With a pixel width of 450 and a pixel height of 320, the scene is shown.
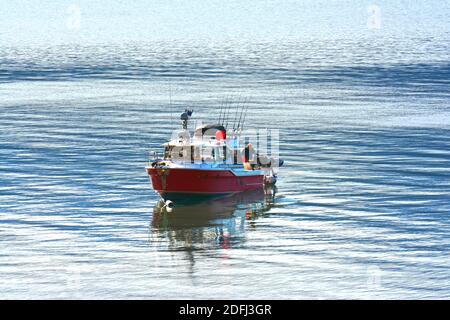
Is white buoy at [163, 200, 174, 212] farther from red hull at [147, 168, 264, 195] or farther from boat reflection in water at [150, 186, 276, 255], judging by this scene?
red hull at [147, 168, 264, 195]

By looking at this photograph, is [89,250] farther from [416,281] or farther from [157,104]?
[157,104]

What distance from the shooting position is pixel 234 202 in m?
69.7

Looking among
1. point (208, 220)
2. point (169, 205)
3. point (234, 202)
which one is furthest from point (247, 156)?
point (208, 220)

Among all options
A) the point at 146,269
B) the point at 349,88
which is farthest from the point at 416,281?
the point at 349,88

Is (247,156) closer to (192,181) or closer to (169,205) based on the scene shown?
(192,181)

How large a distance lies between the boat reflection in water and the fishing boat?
2.06 ft

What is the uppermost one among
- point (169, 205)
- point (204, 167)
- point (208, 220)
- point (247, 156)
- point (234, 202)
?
point (247, 156)

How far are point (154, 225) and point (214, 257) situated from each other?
8.00 metres

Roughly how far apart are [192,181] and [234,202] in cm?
335

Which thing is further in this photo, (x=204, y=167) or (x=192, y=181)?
(x=204, y=167)

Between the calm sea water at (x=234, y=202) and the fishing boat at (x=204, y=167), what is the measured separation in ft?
4.04

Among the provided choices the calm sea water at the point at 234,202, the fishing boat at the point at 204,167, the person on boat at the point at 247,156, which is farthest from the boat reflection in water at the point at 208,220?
the person on boat at the point at 247,156

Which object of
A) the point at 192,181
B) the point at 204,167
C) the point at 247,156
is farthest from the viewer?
the point at 247,156

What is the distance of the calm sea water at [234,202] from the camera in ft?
169
